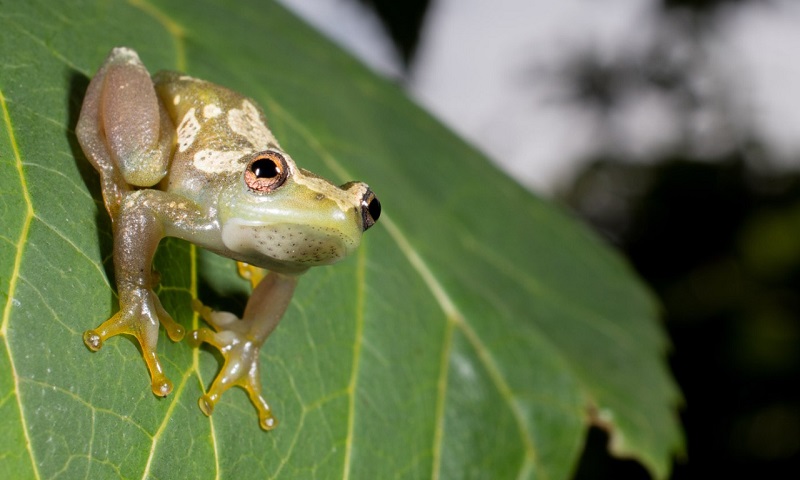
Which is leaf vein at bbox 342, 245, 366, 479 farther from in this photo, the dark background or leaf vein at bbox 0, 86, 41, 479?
the dark background

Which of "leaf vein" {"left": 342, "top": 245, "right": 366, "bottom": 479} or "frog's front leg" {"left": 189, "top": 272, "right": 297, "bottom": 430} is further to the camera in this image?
"leaf vein" {"left": 342, "top": 245, "right": 366, "bottom": 479}

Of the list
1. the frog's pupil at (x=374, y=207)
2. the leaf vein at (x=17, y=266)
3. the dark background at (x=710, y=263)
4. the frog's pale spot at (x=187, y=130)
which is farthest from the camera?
the dark background at (x=710, y=263)

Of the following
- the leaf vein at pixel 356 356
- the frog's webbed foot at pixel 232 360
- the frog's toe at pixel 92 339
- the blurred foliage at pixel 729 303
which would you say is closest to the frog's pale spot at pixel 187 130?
the frog's webbed foot at pixel 232 360

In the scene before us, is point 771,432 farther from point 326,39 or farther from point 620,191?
point 326,39

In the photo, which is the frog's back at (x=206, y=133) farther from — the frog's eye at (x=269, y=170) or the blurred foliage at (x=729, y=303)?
the blurred foliage at (x=729, y=303)

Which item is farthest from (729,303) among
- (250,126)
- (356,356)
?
(250,126)

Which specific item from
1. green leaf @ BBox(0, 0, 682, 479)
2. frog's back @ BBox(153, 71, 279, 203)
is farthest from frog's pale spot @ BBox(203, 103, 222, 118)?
green leaf @ BBox(0, 0, 682, 479)
